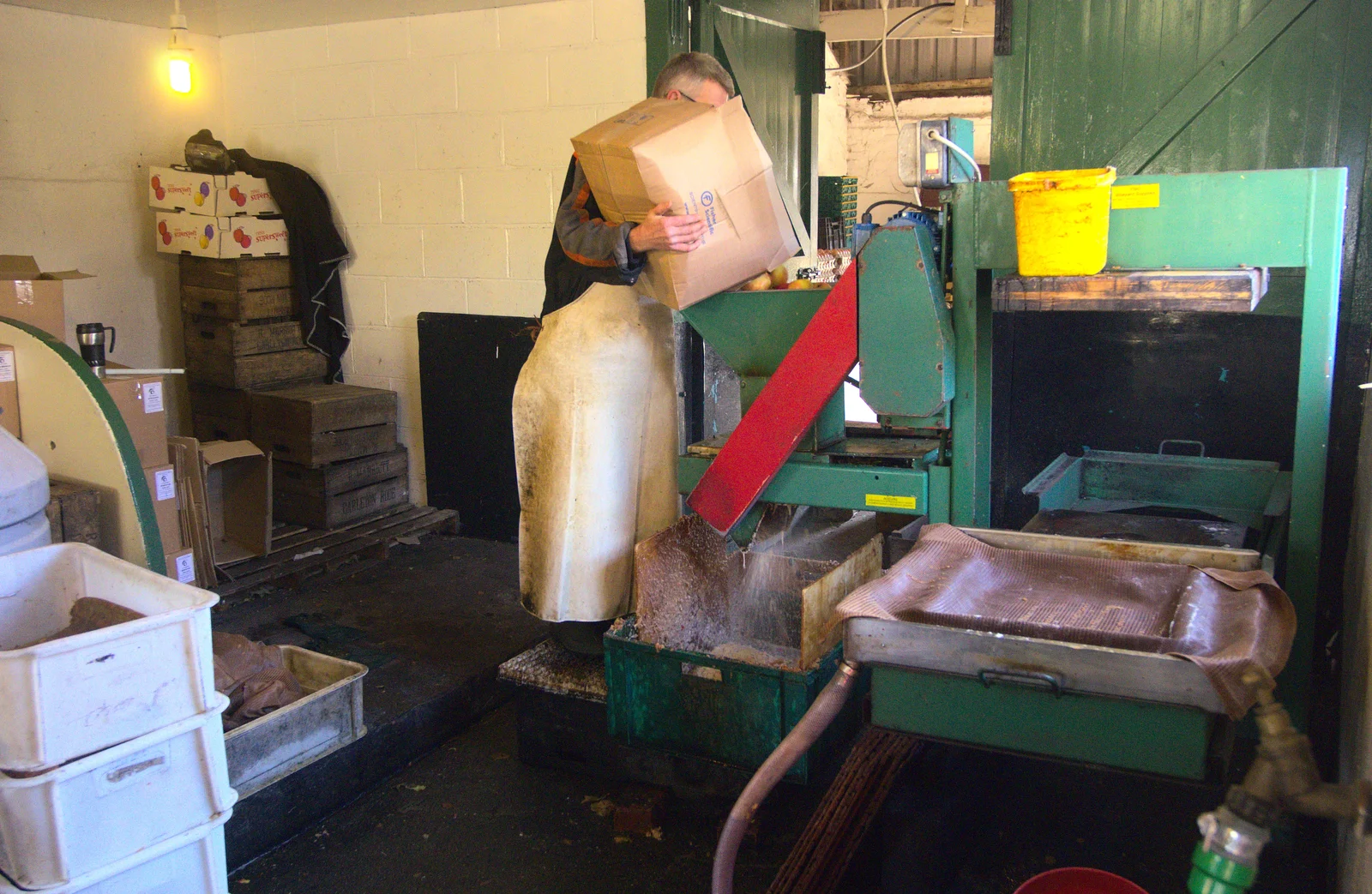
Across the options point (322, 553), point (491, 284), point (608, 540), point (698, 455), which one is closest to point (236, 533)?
point (322, 553)

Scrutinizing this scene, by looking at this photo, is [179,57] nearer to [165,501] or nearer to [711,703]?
[165,501]

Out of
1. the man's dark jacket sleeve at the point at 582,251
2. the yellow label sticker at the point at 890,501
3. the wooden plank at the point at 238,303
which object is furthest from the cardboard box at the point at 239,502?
the yellow label sticker at the point at 890,501

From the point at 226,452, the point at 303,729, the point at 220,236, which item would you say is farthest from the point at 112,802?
the point at 220,236

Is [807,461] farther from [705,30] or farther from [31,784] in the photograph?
[705,30]

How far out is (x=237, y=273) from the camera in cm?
472


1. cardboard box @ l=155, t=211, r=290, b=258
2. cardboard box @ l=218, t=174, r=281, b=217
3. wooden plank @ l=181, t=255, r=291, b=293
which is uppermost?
cardboard box @ l=218, t=174, r=281, b=217

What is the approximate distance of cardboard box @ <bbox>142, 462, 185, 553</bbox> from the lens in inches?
137

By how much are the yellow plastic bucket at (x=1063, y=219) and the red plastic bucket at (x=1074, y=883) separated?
102 centimetres

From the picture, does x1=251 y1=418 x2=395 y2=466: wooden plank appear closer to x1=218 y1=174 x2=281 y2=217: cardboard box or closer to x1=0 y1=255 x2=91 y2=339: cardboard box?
x1=218 y1=174 x2=281 y2=217: cardboard box

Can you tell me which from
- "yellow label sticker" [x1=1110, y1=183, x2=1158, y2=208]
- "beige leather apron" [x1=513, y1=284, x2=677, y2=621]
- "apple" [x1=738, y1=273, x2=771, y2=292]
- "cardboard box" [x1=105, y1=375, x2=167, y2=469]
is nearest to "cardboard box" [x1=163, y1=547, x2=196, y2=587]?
"cardboard box" [x1=105, y1=375, x2=167, y2=469]

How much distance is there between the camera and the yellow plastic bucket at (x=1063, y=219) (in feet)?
6.22

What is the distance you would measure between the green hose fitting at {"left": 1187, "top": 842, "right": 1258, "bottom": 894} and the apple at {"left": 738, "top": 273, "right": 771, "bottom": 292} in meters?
1.67

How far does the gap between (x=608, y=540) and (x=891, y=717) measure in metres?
1.41

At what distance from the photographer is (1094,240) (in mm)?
1915
